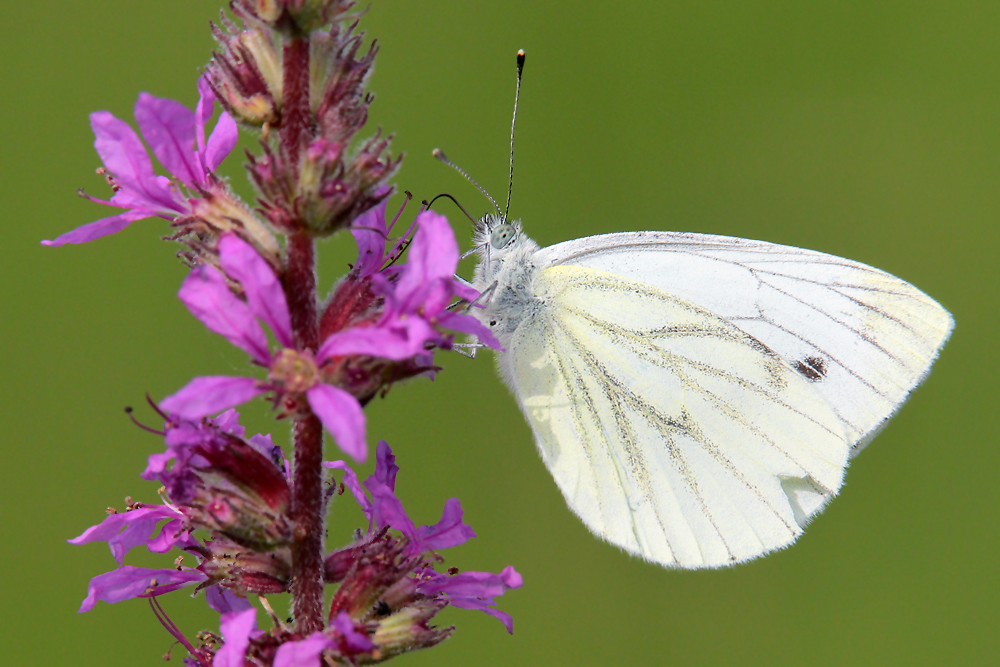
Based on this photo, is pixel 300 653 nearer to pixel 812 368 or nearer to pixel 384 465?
pixel 384 465

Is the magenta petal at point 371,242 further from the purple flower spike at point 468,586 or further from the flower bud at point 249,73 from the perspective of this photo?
the purple flower spike at point 468,586

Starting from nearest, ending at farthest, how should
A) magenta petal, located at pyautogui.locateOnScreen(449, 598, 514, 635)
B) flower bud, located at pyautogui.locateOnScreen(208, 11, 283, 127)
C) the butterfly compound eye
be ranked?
flower bud, located at pyautogui.locateOnScreen(208, 11, 283, 127) → magenta petal, located at pyautogui.locateOnScreen(449, 598, 514, 635) → the butterfly compound eye

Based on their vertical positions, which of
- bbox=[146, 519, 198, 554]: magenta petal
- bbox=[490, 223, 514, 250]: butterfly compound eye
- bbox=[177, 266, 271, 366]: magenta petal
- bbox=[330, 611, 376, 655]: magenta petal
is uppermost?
bbox=[490, 223, 514, 250]: butterfly compound eye

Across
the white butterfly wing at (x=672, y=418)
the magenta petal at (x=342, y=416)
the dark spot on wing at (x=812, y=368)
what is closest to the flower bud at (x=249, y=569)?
the magenta petal at (x=342, y=416)

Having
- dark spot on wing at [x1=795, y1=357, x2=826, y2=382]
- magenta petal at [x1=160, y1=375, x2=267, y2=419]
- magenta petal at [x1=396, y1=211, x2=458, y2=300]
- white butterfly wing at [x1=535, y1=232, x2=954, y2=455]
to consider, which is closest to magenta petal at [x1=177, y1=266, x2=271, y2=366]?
magenta petal at [x1=160, y1=375, x2=267, y2=419]

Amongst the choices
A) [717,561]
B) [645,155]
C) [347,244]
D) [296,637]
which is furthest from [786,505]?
[645,155]

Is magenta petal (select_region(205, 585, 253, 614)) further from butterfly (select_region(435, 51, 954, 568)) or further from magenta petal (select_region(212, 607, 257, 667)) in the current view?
butterfly (select_region(435, 51, 954, 568))

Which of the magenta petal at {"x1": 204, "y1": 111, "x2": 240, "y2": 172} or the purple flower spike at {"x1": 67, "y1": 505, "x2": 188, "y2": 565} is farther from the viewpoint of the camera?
the magenta petal at {"x1": 204, "y1": 111, "x2": 240, "y2": 172}
